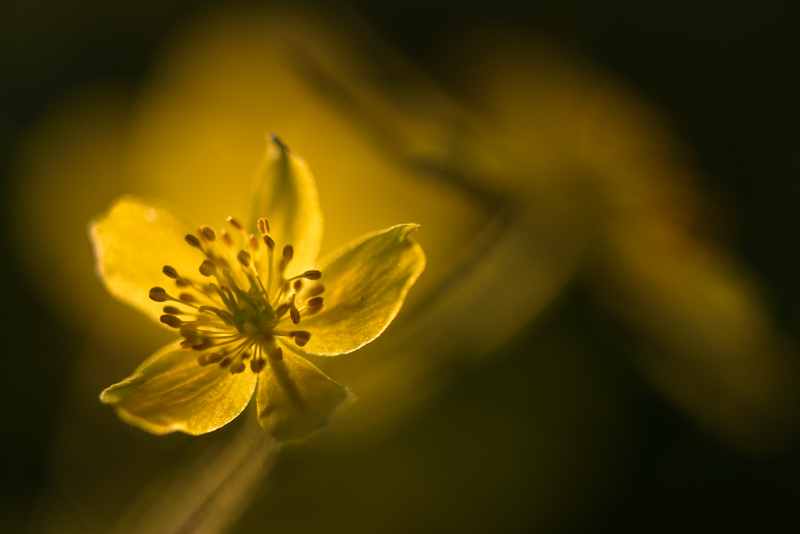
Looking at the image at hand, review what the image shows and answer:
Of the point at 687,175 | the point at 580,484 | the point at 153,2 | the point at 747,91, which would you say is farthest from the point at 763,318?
the point at 153,2

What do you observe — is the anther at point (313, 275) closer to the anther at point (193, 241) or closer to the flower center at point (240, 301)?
the flower center at point (240, 301)

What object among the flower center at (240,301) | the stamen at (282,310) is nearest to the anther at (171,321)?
the flower center at (240,301)

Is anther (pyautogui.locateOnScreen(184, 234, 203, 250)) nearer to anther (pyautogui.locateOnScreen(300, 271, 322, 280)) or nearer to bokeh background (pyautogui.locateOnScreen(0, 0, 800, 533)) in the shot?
anther (pyautogui.locateOnScreen(300, 271, 322, 280))

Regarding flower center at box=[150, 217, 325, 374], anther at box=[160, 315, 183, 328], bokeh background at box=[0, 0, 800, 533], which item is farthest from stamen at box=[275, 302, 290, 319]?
bokeh background at box=[0, 0, 800, 533]

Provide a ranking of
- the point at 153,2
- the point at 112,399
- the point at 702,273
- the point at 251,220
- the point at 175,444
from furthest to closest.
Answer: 1. the point at 153,2
2. the point at 702,273
3. the point at 175,444
4. the point at 251,220
5. the point at 112,399

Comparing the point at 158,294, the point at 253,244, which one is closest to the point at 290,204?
the point at 253,244

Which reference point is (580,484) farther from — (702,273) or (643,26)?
(643,26)

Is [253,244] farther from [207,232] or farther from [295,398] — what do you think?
[295,398]
